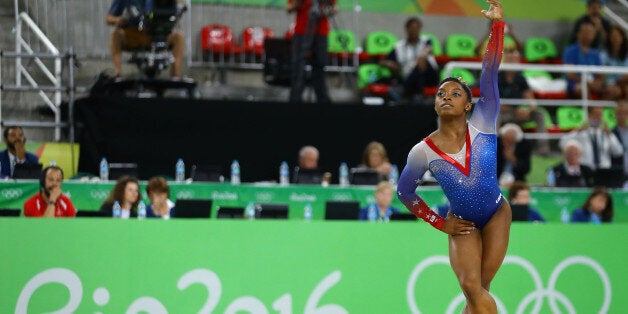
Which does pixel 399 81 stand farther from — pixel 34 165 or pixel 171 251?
pixel 171 251

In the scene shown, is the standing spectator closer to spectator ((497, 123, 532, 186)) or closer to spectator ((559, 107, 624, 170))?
spectator ((497, 123, 532, 186))

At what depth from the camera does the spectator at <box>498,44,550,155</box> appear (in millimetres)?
14504

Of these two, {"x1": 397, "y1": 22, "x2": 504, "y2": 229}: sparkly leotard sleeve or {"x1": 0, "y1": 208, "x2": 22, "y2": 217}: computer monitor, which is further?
{"x1": 0, "y1": 208, "x2": 22, "y2": 217}: computer monitor

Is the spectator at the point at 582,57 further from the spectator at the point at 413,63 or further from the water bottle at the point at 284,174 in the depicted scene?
the water bottle at the point at 284,174

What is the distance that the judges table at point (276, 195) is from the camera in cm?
1128

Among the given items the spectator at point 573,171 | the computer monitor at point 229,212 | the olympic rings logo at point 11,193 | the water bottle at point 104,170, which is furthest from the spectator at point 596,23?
the olympic rings logo at point 11,193

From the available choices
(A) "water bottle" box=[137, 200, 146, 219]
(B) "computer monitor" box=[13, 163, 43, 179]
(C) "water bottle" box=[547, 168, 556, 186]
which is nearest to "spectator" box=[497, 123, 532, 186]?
(C) "water bottle" box=[547, 168, 556, 186]

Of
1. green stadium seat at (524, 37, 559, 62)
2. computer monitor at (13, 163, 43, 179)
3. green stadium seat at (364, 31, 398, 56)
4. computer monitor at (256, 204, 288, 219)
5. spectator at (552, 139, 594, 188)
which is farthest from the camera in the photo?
green stadium seat at (524, 37, 559, 62)

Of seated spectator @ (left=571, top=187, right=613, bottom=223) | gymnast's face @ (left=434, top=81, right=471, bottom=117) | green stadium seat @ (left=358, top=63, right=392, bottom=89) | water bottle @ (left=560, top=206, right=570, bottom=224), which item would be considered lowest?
water bottle @ (left=560, top=206, right=570, bottom=224)

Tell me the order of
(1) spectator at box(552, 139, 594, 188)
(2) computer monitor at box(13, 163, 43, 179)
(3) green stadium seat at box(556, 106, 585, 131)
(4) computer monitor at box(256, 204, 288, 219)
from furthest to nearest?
(3) green stadium seat at box(556, 106, 585, 131)
(1) spectator at box(552, 139, 594, 188)
(2) computer monitor at box(13, 163, 43, 179)
(4) computer monitor at box(256, 204, 288, 219)

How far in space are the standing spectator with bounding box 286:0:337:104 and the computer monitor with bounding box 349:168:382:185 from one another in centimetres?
117

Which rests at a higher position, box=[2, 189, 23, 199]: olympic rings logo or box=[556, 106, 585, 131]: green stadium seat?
box=[556, 106, 585, 131]: green stadium seat

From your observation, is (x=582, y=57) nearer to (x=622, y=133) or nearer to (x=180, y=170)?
(x=622, y=133)

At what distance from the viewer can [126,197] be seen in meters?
10.5
